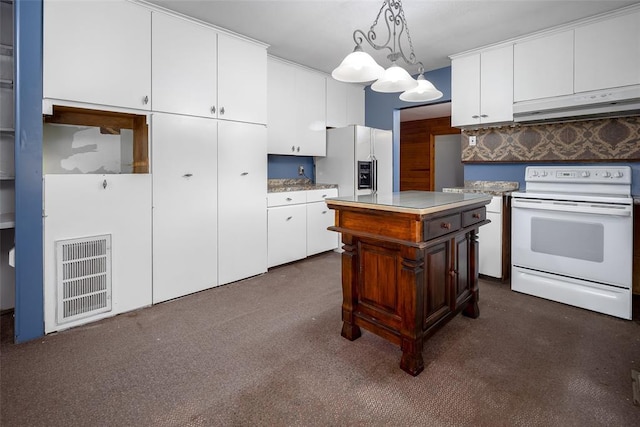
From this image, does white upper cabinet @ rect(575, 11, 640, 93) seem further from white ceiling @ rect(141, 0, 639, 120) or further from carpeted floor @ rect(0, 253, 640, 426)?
carpeted floor @ rect(0, 253, 640, 426)

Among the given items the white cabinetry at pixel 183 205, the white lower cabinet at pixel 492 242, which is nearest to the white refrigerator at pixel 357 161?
the white lower cabinet at pixel 492 242

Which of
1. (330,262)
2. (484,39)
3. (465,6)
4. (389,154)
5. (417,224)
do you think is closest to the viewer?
(417,224)

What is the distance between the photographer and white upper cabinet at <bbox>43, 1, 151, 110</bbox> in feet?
7.17

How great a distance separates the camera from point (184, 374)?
181cm

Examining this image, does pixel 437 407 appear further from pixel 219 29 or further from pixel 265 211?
pixel 219 29

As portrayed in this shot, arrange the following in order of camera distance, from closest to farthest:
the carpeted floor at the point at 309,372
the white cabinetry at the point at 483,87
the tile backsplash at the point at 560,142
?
A: the carpeted floor at the point at 309,372 → the tile backsplash at the point at 560,142 → the white cabinetry at the point at 483,87

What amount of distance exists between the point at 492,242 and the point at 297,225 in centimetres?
212

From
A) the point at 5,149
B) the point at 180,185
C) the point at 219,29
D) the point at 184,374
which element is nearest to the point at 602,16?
the point at 219,29

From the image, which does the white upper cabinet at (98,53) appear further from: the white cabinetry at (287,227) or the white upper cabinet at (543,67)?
the white upper cabinet at (543,67)

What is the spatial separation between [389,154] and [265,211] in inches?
83.5

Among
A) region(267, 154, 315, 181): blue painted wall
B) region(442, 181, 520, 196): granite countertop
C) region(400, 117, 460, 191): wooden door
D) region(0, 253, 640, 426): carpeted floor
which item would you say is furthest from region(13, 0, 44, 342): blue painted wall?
region(400, 117, 460, 191): wooden door

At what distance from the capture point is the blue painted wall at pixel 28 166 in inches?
81.5

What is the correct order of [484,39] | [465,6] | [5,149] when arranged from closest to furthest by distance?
[5,149]
[465,6]
[484,39]

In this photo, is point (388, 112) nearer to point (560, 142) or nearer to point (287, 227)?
point (560, 142)
